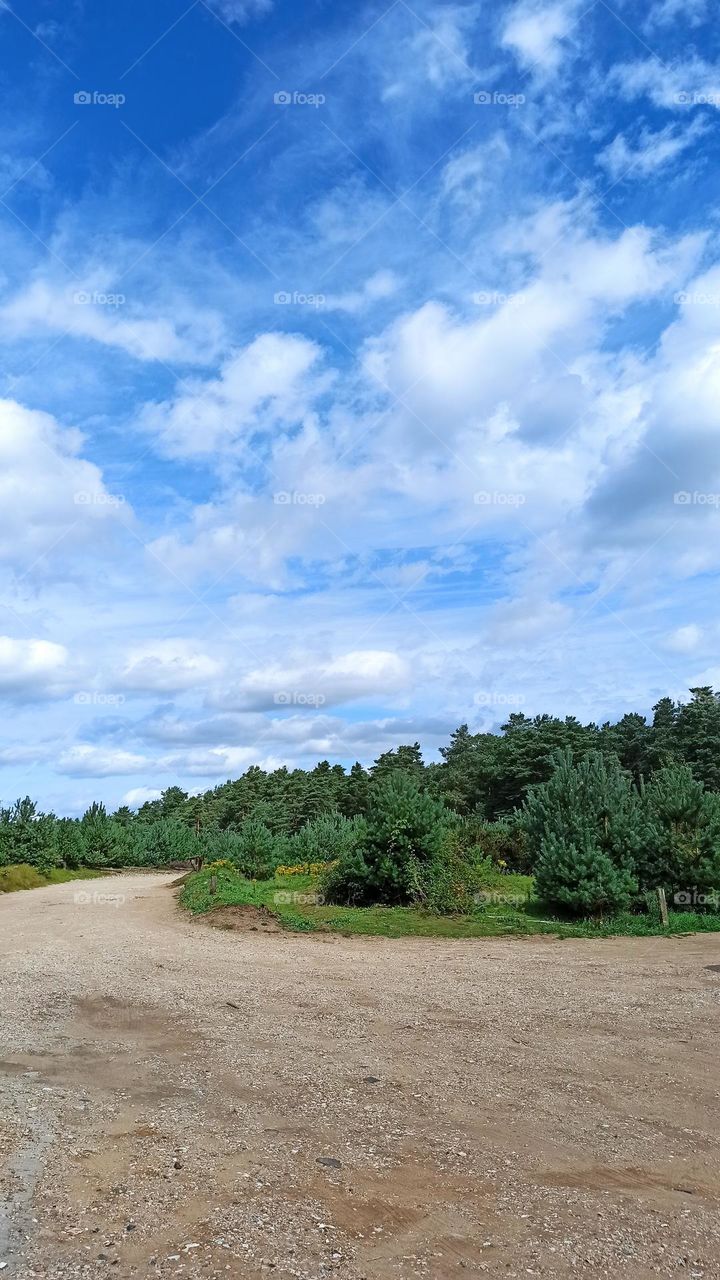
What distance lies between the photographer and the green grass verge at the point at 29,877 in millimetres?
38344

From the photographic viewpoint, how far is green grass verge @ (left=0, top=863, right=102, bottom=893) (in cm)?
3834

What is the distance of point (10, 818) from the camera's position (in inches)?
1794

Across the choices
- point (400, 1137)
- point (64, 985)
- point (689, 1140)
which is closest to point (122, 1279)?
point (400, 1137)

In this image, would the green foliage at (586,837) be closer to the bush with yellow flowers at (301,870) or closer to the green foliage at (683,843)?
the green foliage at (683,843)

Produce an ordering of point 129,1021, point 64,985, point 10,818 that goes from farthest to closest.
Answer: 1. point 10,818
2. point 64,985
3. point 129,1021

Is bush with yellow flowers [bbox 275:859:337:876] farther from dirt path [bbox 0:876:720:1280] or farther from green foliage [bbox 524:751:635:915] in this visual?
dirt path [bbox 0:876:720:1280]

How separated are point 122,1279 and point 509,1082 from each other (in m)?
4.42

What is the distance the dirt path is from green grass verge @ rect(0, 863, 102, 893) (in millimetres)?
27887

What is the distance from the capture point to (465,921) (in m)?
19.7

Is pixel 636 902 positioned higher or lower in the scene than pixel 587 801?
lower

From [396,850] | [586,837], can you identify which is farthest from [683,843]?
[396,850]

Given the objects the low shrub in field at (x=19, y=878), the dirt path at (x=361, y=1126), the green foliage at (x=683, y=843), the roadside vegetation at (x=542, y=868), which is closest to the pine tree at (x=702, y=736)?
the roadside vegetation at (x=542, y=868)

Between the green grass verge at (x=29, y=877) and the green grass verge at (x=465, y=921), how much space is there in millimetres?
17727

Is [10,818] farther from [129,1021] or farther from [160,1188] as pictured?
[160,1188]
